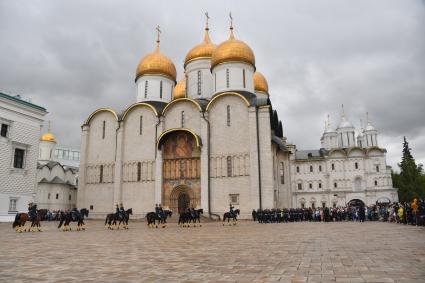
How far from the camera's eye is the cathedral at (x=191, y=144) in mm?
28828

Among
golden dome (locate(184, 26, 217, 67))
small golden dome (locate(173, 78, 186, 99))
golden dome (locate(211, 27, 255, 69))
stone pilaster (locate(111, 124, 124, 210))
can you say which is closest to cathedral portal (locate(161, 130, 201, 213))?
stone pilaster (locate(111, 124, 124, 210))

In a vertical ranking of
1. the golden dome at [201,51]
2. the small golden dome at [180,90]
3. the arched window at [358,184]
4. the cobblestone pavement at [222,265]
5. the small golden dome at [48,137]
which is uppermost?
the golden dome at [201,51]

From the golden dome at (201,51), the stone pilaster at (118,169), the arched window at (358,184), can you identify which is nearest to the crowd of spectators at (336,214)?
the stone pilaster at (118,169)

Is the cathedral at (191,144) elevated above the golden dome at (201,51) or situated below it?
below

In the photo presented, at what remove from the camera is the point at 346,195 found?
56.2 meters

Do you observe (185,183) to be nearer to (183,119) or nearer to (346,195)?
(183,119)

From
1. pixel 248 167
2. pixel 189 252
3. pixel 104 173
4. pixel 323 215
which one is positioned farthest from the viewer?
pixel 104 173

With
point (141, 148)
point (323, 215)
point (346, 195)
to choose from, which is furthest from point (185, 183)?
point (346, 195)

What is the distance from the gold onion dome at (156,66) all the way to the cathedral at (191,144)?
103mm

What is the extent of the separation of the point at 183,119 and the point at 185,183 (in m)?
5.90

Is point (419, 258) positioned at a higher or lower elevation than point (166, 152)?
lower

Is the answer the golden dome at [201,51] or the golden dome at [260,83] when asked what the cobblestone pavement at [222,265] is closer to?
the golden dome at [201,51]

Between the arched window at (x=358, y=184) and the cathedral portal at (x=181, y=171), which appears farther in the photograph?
the arched window at (x=358, y=184)

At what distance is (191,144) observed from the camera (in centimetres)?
3047
